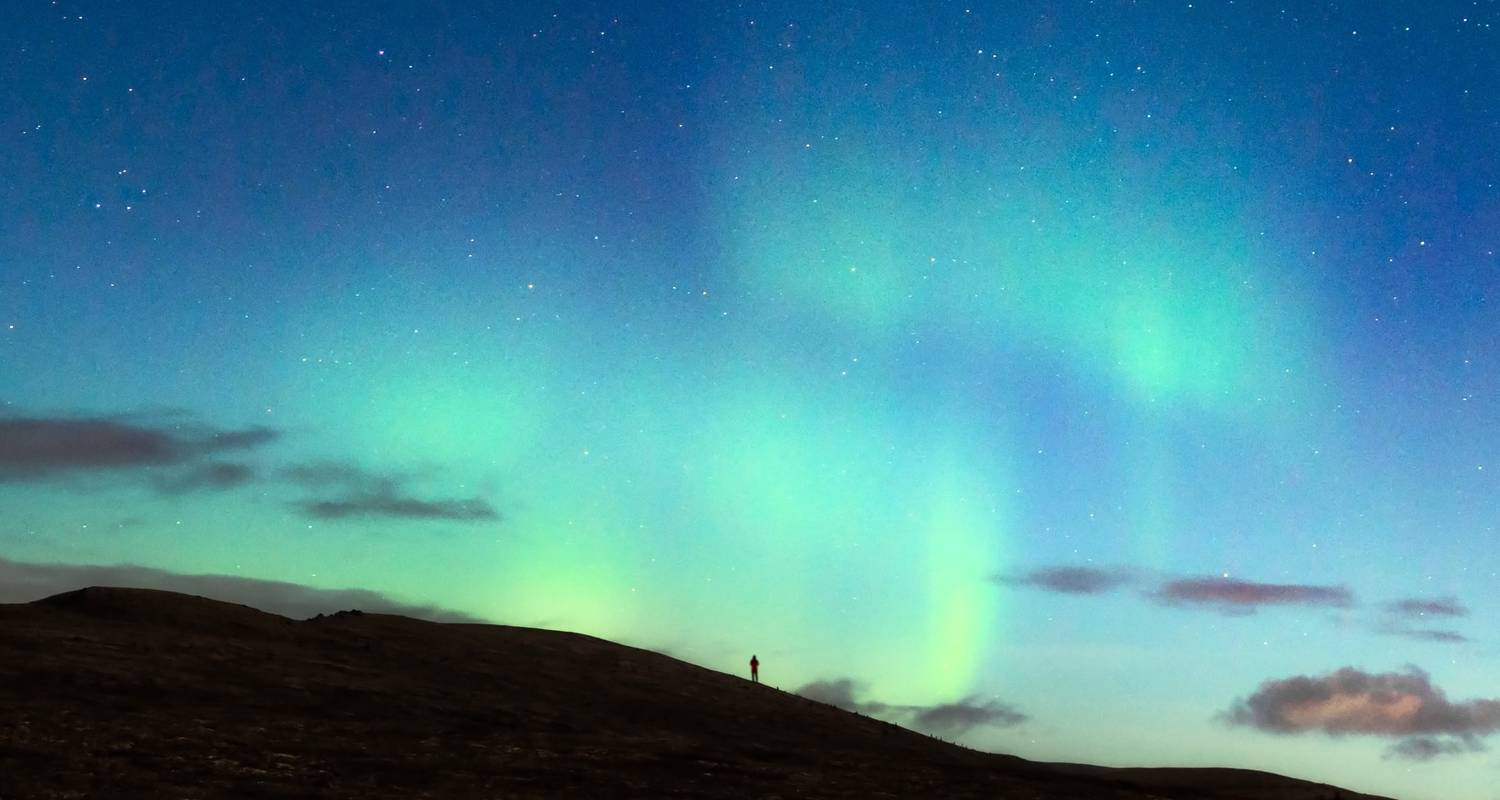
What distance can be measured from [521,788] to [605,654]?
26.6m

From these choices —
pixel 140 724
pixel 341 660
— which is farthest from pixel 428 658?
pixel 140 724

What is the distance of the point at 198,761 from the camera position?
28.5 m

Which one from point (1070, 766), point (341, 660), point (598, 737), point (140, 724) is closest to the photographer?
point (140, 724)

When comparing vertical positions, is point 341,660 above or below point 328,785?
above

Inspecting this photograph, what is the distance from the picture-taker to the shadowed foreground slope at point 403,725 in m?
28.6

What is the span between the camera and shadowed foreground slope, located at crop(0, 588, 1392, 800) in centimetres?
2862

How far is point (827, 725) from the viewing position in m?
47.7

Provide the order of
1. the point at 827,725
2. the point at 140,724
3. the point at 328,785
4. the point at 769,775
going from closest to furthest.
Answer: the point at 328,785 → the point at 140,724 → the point at 769,775 → the point at 827,725

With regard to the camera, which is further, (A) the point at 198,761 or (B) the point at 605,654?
(B) the point at 605,654

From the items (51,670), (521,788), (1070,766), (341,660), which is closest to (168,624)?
(341,660)

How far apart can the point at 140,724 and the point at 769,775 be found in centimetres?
1576

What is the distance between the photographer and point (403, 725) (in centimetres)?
3556

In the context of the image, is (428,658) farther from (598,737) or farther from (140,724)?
(140,724)

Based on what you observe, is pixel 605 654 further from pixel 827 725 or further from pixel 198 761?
pixel 198 761
